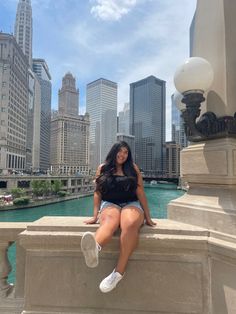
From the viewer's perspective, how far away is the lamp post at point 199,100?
2906mm

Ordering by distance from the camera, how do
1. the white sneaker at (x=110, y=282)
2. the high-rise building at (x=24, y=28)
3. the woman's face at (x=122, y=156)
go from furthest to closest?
the high-rise building at (x=24, y=28) < the woman's face at (x=122, y=156) < the white sneaker at (x=110, y=282)

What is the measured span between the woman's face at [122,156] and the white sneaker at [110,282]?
118 centimetres

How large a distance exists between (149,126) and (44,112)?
195 ft

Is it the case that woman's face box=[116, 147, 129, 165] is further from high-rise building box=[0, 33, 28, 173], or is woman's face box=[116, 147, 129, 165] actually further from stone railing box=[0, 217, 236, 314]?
high-rise building box=[0, 33, 28, 173]

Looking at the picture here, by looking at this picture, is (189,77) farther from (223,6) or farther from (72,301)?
(72,301)

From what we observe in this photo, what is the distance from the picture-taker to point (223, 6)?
3080 millimetres

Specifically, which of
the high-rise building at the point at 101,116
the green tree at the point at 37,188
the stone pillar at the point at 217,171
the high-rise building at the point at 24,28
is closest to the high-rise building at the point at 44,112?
the high-rise building at the point at 24,28

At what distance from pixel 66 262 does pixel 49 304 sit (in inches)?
16.5

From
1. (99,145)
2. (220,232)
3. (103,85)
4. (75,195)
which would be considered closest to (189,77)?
(220,232)

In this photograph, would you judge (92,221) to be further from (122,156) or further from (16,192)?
(16,192)

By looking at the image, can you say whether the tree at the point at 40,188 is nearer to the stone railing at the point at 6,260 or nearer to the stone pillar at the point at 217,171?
the stone railing at the point at 6,260

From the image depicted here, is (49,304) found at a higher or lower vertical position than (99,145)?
lower

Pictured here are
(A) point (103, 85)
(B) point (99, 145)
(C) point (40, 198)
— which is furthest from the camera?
(A) point (103, 85)

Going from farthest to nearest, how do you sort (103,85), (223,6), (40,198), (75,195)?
(103,85) → (75,195) → (40,198) → (223,6)
